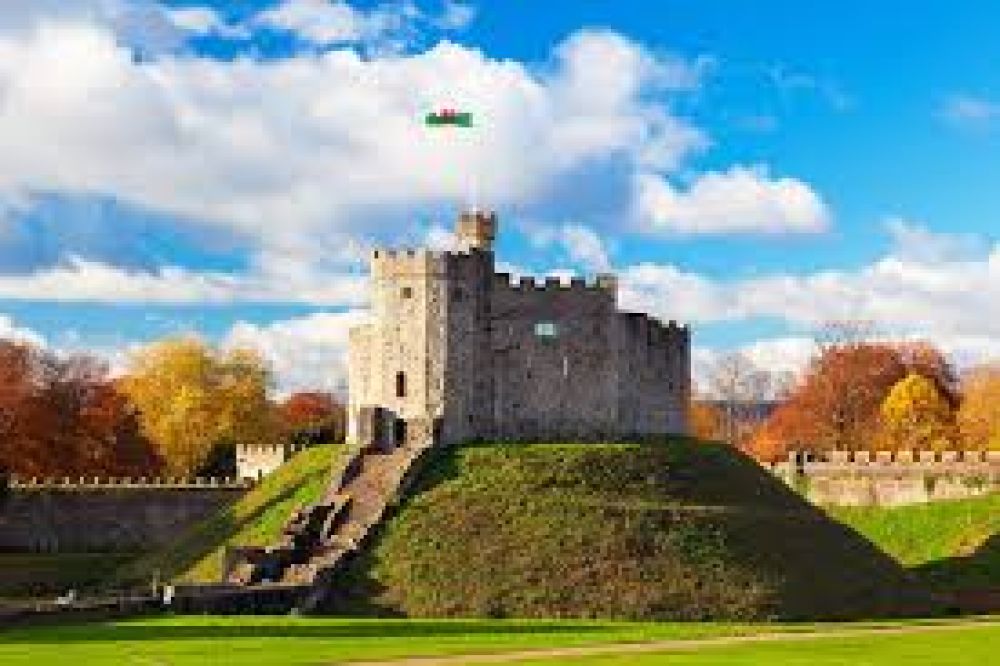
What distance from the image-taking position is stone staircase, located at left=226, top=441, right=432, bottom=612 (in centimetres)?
6156

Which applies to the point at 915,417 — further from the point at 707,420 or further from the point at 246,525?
the point at 246,525

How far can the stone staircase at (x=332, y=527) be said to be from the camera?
61562mm

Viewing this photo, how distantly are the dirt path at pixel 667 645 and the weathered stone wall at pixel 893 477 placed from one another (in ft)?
Answer: 117

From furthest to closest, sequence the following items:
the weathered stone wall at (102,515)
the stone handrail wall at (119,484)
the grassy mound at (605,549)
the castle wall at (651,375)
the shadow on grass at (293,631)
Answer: the stone handrail wall at (119,484), the weathered stone wall at (102,515), the castle wall at (651,375), the grassy mound at (605,549), the shadow on grass at (293,631)

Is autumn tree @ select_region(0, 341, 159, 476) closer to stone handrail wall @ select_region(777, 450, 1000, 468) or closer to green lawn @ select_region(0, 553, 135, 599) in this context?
green lawn @ select_region(0, 553, 135, 599)

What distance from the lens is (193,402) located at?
12769 centimetres

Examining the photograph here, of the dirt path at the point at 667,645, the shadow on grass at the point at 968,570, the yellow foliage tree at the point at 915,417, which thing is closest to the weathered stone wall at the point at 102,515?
the shadow on grass at the point at 968,570

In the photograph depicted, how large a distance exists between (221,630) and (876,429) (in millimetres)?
83662

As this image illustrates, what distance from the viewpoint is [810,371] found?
449 feet

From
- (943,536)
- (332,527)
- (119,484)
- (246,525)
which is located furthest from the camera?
(119,484)

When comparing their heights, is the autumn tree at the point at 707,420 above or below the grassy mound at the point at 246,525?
above

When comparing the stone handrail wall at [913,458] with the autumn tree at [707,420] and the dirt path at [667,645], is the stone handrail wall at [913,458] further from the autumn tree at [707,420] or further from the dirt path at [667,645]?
the autumn tree at [707,420]

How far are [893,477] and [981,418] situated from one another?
92.9ft

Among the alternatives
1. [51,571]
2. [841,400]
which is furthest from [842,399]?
[51,571]
